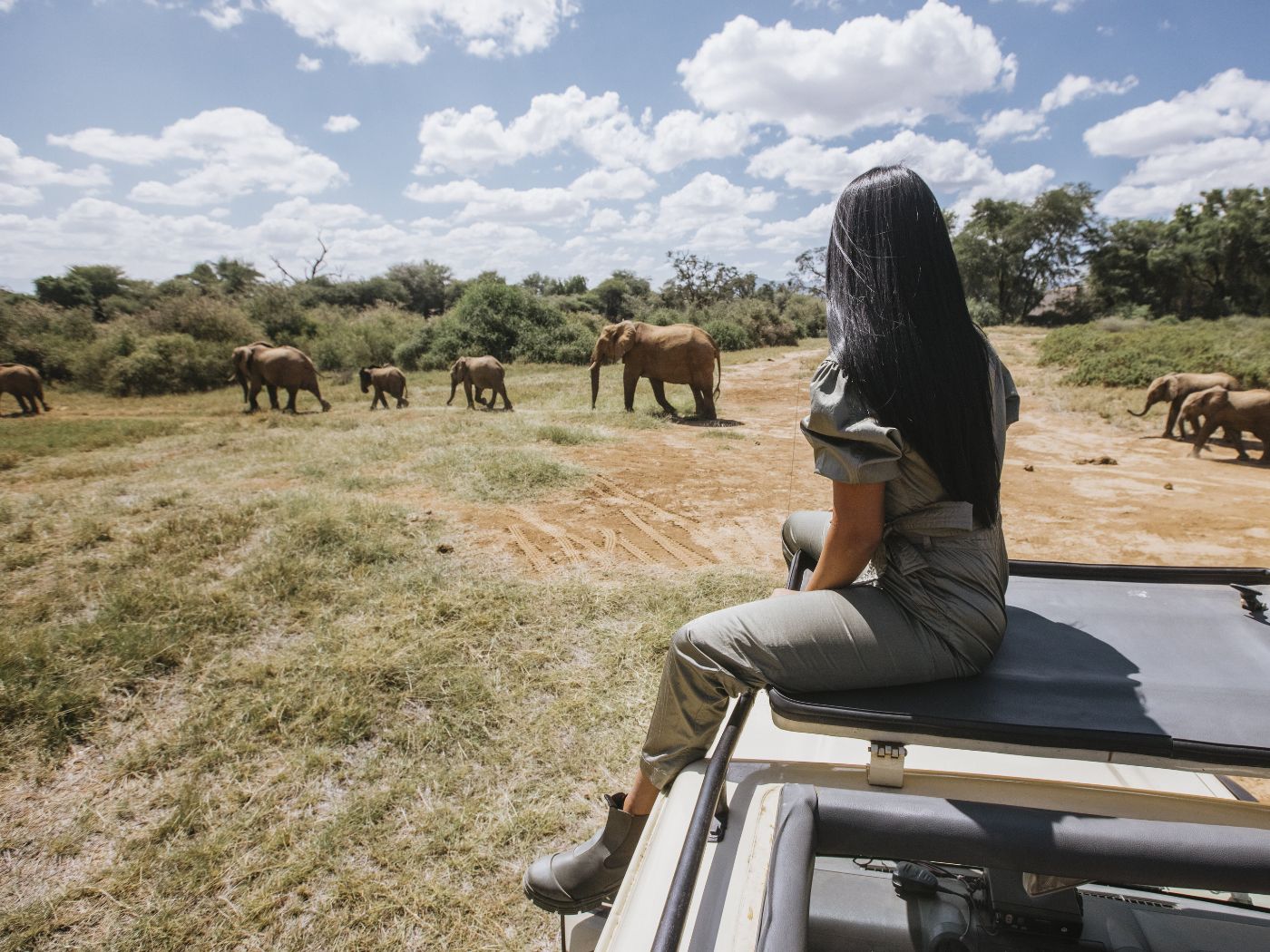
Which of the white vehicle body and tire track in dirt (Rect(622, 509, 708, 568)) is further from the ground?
the white vehicle body

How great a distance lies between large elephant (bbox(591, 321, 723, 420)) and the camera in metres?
10.9

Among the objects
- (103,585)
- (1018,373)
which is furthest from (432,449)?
(1018,373)

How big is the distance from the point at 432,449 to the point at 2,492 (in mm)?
4236

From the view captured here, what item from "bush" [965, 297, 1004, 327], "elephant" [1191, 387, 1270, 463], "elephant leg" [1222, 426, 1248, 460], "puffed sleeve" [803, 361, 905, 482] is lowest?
"elephant leg" [1222, 426, 1248, 460]

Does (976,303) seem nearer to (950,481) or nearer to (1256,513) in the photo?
(1256,513)

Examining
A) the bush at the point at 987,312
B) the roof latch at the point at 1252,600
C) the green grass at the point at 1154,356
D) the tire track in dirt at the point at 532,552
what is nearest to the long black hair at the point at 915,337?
the roof latch at the point at 1252,600

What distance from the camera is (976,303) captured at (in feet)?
133

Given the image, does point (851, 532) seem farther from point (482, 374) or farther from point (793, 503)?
point (482, 374)

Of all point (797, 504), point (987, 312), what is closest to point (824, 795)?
point (797, 504)

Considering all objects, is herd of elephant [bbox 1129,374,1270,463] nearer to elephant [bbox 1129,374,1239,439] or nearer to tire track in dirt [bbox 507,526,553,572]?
elephant [bbox 1129,374,1239,439]

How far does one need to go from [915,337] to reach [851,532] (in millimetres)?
443

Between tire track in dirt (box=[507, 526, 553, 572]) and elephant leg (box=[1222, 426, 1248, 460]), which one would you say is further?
elephant leg (box=[1222, 426, 1248, 460])

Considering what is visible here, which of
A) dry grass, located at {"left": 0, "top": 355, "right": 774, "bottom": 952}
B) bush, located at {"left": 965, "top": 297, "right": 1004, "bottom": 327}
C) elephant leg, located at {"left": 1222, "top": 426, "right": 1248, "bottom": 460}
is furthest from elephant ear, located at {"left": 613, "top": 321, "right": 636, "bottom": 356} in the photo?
bush, located at {"left": 965, "top": 297, "right": 1004, "bottom": 327}

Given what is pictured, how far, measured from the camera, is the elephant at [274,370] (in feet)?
42.4
